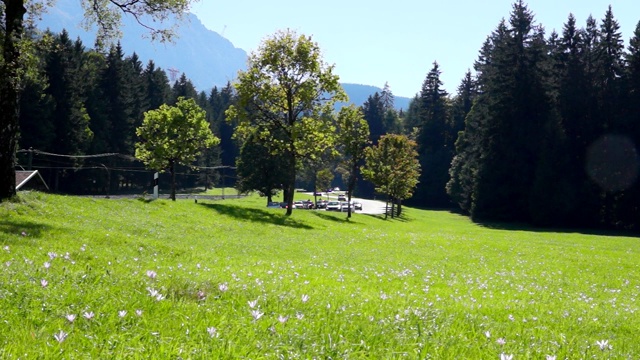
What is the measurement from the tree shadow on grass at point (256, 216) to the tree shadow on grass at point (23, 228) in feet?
59.6

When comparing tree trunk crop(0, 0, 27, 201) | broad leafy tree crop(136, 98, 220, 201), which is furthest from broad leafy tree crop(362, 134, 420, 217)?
tree trunk crop(0, 0, 27, 201)

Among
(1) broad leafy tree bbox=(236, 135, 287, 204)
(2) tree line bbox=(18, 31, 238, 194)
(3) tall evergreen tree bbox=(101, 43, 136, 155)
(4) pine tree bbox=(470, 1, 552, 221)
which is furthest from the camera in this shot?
(3) tall evergreen tree bbox=(101, 43, 136, 155)

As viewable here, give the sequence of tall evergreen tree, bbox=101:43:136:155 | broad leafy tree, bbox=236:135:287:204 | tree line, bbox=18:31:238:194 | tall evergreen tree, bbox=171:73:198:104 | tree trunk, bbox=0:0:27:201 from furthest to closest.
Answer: tall evergreen tree, bbox=171:73:198:104 < tall evergreen tree, bbox=101:43:136:155 < broad leafy tree, bbox=236:135:287:204 < tree line, bbox=18:31:238:194 < tree trunk, bbox=0:0:27:201

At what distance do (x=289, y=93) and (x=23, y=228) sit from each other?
28.9 m

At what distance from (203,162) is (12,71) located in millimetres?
100208

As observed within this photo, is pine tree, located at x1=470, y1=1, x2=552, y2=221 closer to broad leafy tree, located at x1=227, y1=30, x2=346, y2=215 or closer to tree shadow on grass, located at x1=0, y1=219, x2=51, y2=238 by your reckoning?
broad leafy tree, located at x1=227, y1=30, x2=346, y2=215

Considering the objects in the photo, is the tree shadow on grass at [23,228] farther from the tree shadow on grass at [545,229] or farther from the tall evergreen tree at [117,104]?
the tall evergreen tree at [117,104]

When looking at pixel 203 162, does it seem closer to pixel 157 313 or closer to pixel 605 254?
pixel 605 254

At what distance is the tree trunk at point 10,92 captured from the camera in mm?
16859

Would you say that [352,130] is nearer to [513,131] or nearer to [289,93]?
[289,93]

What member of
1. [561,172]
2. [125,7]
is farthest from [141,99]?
[125,7]

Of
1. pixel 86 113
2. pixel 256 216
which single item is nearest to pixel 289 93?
pixel 256 216

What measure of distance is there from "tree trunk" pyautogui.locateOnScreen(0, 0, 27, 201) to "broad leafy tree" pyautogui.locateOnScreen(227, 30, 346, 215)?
2292cm

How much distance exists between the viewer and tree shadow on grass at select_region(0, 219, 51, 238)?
12.5 metres
